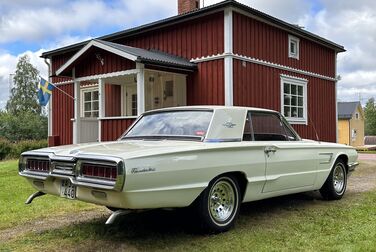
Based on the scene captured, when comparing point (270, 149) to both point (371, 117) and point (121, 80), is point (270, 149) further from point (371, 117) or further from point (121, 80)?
point (371, 117)

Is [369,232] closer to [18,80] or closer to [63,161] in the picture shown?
[63,161]

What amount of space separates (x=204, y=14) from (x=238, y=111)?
7.08 meters

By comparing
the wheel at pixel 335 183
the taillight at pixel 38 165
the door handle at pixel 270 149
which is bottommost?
the wheel at pixel 335 183

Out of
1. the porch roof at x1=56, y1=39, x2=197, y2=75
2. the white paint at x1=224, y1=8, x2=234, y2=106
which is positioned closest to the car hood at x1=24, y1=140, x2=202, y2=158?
the porch roof at x1=56, y1=39, x2=197, y2=75

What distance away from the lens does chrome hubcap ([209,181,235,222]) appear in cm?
503

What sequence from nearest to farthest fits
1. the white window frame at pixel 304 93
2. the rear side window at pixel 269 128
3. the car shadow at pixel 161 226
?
the car shadow at pixel 161 226, the rear side window at pixel 269 128, the white window frame at pixel 304 93

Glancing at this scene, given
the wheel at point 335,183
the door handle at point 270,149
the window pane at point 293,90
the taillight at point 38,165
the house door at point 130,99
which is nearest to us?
the taillight at point 38,165

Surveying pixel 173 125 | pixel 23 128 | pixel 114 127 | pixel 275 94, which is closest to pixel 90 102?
pixel 114 127

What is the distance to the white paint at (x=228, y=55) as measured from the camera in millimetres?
11742

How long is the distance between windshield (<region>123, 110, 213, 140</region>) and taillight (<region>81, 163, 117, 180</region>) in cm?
134

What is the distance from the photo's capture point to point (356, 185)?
9.33 meters

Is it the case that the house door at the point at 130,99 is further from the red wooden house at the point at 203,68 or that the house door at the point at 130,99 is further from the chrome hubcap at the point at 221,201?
the chrome hubcap at the point at 221,201

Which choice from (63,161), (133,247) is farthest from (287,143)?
(63,161)

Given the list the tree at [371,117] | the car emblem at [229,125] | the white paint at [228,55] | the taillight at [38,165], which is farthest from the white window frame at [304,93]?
the tree at [371,117]
